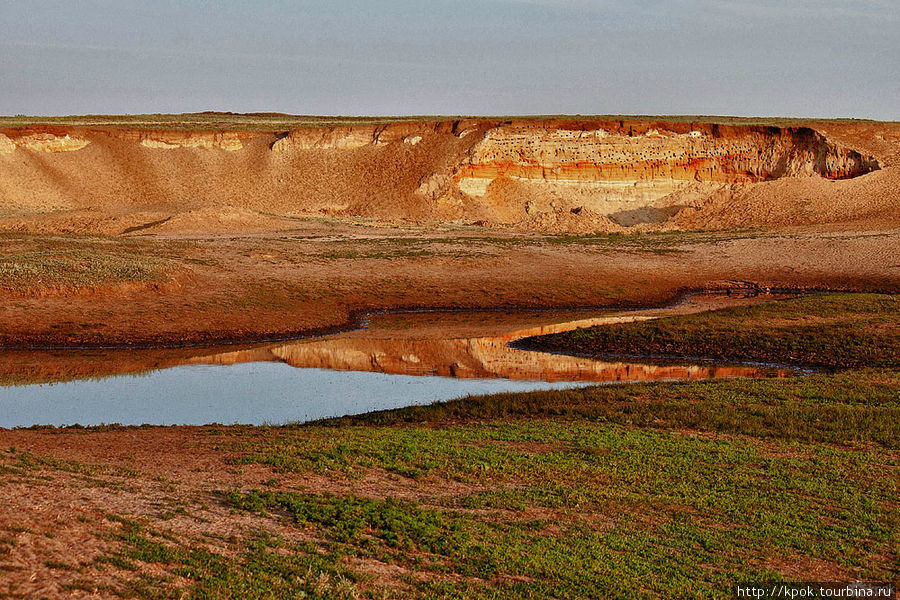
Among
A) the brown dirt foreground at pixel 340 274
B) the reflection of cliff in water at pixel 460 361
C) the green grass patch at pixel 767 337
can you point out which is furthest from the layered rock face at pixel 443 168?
the reflection of cliff in water at pixel 460 361

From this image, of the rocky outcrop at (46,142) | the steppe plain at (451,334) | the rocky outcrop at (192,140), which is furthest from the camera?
the rocky outcrop at (192,140)

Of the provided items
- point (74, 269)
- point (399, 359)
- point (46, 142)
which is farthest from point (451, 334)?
point (46, 142)

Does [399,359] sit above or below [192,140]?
below

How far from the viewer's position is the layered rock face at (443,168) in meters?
67.4

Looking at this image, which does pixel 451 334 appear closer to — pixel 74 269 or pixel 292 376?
pixel 292 376

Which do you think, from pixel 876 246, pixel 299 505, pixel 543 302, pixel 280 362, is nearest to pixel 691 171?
pixel 876 246

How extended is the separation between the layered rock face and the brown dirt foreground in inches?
614

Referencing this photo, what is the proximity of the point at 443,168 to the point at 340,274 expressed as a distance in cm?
3408

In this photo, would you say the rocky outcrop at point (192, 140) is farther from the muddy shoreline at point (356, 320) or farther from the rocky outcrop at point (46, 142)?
the muddy shoreline at point (356, 320)

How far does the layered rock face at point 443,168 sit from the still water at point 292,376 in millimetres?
38431

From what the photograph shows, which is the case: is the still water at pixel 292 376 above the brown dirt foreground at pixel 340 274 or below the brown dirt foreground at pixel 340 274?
below

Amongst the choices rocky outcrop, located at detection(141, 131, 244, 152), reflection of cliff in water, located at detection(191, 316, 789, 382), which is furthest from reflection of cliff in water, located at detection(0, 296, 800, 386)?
rocky outcrop, located at detection(141, 131, 244, 152)

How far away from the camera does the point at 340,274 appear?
121 feet

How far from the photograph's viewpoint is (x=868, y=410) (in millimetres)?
16703
